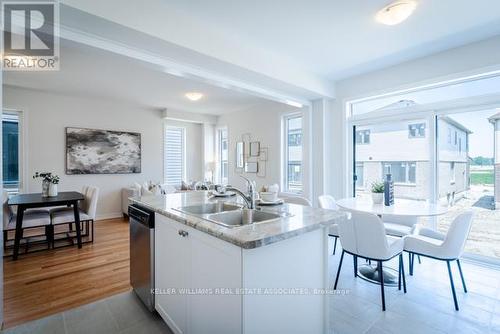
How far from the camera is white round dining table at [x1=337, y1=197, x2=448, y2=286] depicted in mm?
2494

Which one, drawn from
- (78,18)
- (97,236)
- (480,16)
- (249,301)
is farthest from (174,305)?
(480,16)

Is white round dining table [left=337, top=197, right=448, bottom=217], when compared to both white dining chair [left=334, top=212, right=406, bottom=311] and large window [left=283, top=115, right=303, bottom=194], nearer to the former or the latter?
white dining chair [left=334, top=212, right=406, bottom=311]

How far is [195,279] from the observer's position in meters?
1.56

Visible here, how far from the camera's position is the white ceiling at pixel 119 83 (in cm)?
355

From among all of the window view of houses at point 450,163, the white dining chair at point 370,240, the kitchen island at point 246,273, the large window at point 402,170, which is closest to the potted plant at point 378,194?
the white dining chair at point 370,240

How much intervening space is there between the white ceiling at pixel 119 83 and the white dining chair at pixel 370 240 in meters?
2.74

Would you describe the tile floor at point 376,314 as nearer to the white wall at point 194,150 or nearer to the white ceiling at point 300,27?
the white ceiling at point 300,27

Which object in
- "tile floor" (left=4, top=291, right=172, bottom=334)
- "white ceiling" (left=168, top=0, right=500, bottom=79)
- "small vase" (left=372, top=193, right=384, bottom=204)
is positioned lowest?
"tile floor" (left=4, top=291, right=172, bottom=334)

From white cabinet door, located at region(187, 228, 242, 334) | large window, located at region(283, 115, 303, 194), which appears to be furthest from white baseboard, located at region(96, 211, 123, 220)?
white cabinet door, located at region(187, 228, 242, 334)

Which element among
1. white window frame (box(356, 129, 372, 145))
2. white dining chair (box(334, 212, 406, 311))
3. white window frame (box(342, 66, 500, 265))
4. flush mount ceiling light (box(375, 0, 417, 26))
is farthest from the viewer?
white window frame (box(356, 129, 372, 145))

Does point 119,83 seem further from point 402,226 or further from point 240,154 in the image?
point 402,226

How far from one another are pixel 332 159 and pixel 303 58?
6.20ft

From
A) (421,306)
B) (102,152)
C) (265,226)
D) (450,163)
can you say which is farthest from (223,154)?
(265,226)

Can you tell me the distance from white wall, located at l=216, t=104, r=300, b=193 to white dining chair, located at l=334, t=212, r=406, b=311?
3.30 m
